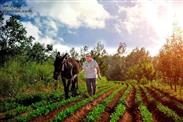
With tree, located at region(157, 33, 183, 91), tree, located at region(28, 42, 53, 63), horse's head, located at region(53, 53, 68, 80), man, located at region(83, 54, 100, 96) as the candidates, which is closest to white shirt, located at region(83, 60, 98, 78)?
man, located at region(83, 54, 100, 96)

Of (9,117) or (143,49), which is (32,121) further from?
(143,49)

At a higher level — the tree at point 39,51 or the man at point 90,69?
the tree at point 39,51

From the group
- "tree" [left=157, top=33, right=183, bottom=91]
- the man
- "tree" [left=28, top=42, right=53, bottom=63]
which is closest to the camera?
the man

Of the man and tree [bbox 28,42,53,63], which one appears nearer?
the man

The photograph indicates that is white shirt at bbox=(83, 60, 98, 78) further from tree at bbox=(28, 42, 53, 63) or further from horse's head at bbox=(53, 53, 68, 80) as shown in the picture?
tree at bbox=(28, 42, 53, 63)

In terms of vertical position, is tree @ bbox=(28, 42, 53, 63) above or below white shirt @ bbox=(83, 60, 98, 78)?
above

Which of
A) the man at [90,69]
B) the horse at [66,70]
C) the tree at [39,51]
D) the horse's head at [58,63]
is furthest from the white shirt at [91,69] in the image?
the tree at [39,51]

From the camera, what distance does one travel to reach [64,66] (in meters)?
20.3

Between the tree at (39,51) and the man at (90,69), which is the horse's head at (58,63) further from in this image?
the tree at (39,51)

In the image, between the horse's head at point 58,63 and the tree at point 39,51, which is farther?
the tree at point 39,51

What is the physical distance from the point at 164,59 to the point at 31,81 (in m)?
18.7

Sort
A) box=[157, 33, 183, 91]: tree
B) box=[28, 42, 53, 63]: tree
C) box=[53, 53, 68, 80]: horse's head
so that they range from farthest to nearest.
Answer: box=[28, 42, 53, 63]: tree < box=[157, 33, 183, 91]: tree < box=[53, 53, 68, 80]: horse's head

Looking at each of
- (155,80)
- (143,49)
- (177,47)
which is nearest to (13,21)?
(177,47)

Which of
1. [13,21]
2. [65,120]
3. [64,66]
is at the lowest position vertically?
[65,120]
